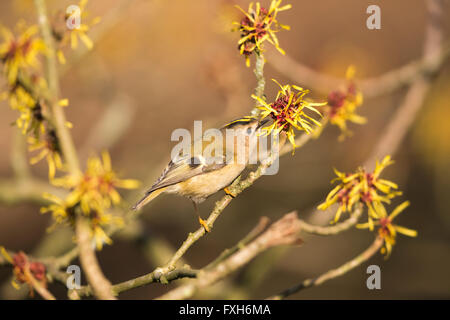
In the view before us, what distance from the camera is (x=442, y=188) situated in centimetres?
475

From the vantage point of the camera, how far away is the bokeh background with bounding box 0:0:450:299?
392 cm

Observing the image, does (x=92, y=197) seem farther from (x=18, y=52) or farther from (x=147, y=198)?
(x=147, y=198)

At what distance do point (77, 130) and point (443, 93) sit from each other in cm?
568

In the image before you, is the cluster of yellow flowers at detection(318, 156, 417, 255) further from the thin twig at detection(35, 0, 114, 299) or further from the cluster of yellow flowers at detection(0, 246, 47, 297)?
the cluster of yellow flowers at detection(0, 246, 47, 297)

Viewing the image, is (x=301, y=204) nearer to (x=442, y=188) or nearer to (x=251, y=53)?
(x=442, y=188)

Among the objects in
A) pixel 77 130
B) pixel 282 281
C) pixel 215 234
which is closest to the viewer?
pixel 215 234

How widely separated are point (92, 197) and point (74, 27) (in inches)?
29.2

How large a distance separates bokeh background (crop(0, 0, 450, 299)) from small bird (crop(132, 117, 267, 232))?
0.47 m

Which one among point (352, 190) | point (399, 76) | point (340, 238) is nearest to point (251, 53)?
point (352, 190)

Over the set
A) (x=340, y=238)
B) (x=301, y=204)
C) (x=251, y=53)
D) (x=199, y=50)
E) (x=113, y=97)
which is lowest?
(x=251, y=53)

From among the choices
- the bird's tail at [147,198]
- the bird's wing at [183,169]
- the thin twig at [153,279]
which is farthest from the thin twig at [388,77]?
the thin twig at [153,279]

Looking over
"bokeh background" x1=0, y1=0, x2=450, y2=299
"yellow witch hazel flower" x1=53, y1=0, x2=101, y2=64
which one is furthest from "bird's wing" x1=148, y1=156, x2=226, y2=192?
"yellow witch hazel flower" x1=53, y1=0, x2=101, y2=64

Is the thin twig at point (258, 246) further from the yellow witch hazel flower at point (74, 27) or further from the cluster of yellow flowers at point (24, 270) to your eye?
the yellow witch hazel flower at point (74, 27)

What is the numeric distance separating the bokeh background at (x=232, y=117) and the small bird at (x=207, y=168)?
469mm
